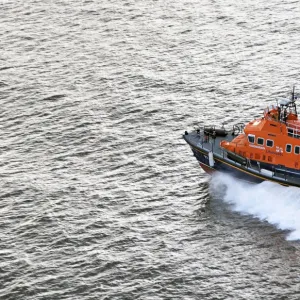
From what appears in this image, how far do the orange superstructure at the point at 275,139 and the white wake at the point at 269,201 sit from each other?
197 centimetres

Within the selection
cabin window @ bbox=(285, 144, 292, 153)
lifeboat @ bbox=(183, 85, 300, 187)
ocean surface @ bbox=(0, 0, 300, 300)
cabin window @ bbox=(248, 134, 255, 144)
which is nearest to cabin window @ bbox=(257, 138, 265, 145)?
lifeboat @ bbox=(183, 85, 300, 187)

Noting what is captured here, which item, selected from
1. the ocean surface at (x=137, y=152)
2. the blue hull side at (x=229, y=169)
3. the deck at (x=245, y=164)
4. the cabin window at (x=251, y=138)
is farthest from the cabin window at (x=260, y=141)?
the ocean surface at (x=137, y=152)

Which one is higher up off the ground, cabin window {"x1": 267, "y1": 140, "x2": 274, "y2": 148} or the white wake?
cabin window {"x1": 267, "y1": 140, "x2": 274, "y2": 148}

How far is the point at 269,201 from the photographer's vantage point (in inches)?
2499

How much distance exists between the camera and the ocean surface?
188 ft

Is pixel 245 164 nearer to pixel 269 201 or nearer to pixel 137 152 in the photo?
pixel 269 201

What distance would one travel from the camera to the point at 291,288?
55.1 m

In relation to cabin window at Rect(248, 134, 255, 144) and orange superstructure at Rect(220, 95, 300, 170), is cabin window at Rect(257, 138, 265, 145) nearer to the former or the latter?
orange superstructure at Rect(220, 95, 300, 170)

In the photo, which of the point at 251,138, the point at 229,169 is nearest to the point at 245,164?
the point at 229,169

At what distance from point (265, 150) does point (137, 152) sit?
13.4m

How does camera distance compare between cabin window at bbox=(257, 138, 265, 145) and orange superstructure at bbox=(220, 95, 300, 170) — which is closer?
orange superstructure at bbox=(220, 95, 300, 170)

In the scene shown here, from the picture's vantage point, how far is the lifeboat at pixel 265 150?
63.1 m

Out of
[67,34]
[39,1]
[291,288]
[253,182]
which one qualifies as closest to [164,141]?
[253,182]

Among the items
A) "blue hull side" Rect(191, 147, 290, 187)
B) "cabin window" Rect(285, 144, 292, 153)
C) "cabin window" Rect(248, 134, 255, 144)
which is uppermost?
"cabin window" Rect(248, 134, 255, 144)
